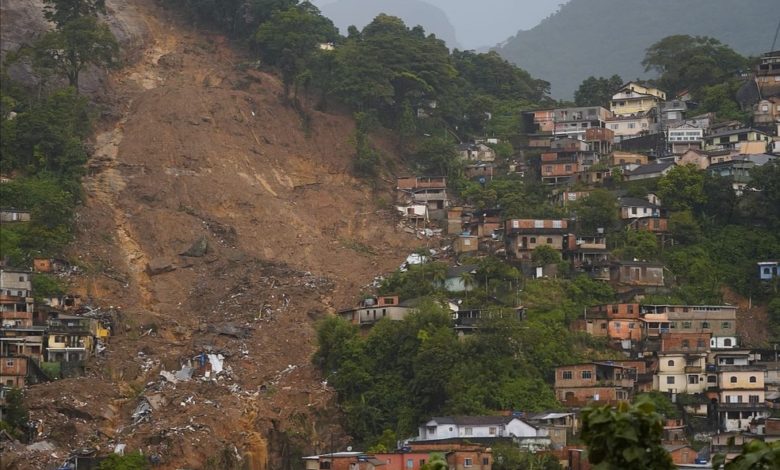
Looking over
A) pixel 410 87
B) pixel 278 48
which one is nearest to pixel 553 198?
pixel 410 87

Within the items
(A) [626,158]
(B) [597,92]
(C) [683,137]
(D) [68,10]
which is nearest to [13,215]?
(D) [68,10]

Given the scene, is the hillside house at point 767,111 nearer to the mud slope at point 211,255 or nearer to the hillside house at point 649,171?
the hillside house at point 649,171

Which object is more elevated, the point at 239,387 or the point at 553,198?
the point at 553,198

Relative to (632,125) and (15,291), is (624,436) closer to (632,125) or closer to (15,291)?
(15,291)

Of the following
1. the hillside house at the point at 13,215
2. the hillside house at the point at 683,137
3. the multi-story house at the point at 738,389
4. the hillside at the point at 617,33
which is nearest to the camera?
the multi-story house at the point at 738,389

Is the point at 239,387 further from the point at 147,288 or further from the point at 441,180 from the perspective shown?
the point at 441,180

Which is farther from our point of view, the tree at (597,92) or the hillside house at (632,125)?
the tree at (597,92)

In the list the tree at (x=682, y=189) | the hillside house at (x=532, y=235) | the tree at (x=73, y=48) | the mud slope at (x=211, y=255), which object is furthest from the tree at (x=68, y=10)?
the tree at (x=682, y=189)
